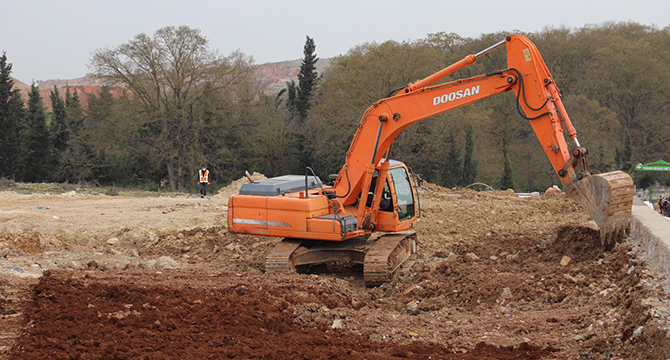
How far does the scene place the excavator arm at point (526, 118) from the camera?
8.39 metres

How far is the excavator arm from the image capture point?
8.39 meters

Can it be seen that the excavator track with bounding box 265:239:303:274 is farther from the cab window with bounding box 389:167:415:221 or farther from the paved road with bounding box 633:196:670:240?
the paved road with bounding box 633:196:670:240

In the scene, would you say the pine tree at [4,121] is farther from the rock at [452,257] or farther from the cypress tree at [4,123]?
the rock at [452,257]

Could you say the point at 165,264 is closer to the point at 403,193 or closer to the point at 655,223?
the point at 403,193

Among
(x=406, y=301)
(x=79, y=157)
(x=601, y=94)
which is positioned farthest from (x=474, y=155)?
(x=406, y=301)

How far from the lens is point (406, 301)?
8.53m

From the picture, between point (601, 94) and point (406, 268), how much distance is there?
131 ft

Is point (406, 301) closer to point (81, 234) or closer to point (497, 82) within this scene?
point (497, 82)

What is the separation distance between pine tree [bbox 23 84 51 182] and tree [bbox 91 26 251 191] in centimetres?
867

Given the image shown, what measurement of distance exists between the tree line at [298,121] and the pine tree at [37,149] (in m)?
0.08

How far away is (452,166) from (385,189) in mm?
27985

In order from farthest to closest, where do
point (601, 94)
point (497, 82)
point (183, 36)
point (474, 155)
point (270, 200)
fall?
point (601, 94)
point (474, 155)
point (183, 36)
point (270, 200)
point (497, 82)

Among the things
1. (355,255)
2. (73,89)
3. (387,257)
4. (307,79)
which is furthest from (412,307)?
(73,89)

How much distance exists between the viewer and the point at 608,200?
26.6 ft
